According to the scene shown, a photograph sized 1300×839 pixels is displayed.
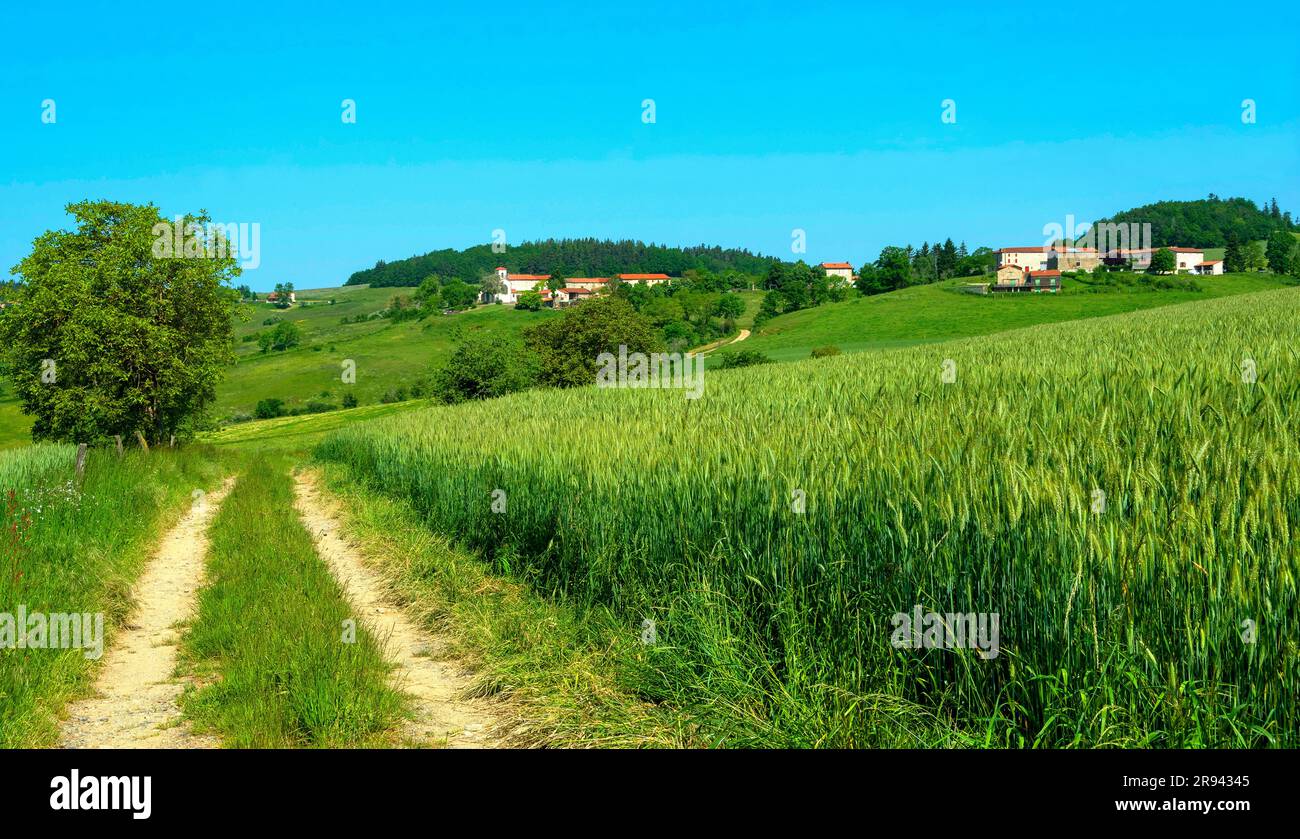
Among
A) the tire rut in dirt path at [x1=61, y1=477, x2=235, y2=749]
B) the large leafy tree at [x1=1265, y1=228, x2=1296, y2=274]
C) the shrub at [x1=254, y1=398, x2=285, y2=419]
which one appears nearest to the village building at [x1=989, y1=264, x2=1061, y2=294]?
the large leafy tree at [x1=1265, y1=228, x2=1296, y2=274]

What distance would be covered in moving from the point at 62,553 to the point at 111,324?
22.6 meters

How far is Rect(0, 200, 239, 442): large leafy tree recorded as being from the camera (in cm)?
2980

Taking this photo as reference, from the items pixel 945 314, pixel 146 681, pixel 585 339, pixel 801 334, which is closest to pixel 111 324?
pixel 146 681

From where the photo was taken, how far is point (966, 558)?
486 cm

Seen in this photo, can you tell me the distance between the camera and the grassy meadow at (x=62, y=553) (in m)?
6.27

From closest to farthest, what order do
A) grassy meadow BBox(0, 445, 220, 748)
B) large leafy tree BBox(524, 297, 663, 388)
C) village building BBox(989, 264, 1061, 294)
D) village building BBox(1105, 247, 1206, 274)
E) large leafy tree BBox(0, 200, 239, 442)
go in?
grassy meadow BBox(0, 445, 220, 748), large leafy tree BBox(0, 200, 239, 442), large leafy tree BBox(524, 297, 663, 388), village building BBox(989, 264, 1061, 294), village building BBox(1105, 247, 1206, 274)

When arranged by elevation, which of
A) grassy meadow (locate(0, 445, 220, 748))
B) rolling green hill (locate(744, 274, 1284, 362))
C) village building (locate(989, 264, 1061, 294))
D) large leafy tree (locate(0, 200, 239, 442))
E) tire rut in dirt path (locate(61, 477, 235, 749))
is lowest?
tire rut in dirt path (locate(61, 477, 235, 749))

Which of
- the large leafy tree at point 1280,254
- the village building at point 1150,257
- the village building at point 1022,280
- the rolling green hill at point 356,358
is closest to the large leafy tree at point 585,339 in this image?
the rolling green hill at point 356,358

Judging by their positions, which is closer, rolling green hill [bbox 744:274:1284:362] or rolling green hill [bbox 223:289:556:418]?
rolling green hill [bbox 744:274:1284:362]

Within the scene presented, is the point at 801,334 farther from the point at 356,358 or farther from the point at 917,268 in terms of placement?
the point at 917,268

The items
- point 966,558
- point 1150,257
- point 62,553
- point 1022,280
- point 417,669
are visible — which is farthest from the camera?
point 1150,257

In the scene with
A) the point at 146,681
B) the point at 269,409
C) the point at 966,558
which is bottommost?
the point at 146,681

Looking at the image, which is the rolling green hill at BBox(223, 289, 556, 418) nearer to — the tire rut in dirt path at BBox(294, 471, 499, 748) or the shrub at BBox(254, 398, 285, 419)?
the shrub at BBox(254, 398, 285, 419)

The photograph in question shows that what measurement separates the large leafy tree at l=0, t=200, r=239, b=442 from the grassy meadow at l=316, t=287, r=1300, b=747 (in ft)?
84.9
